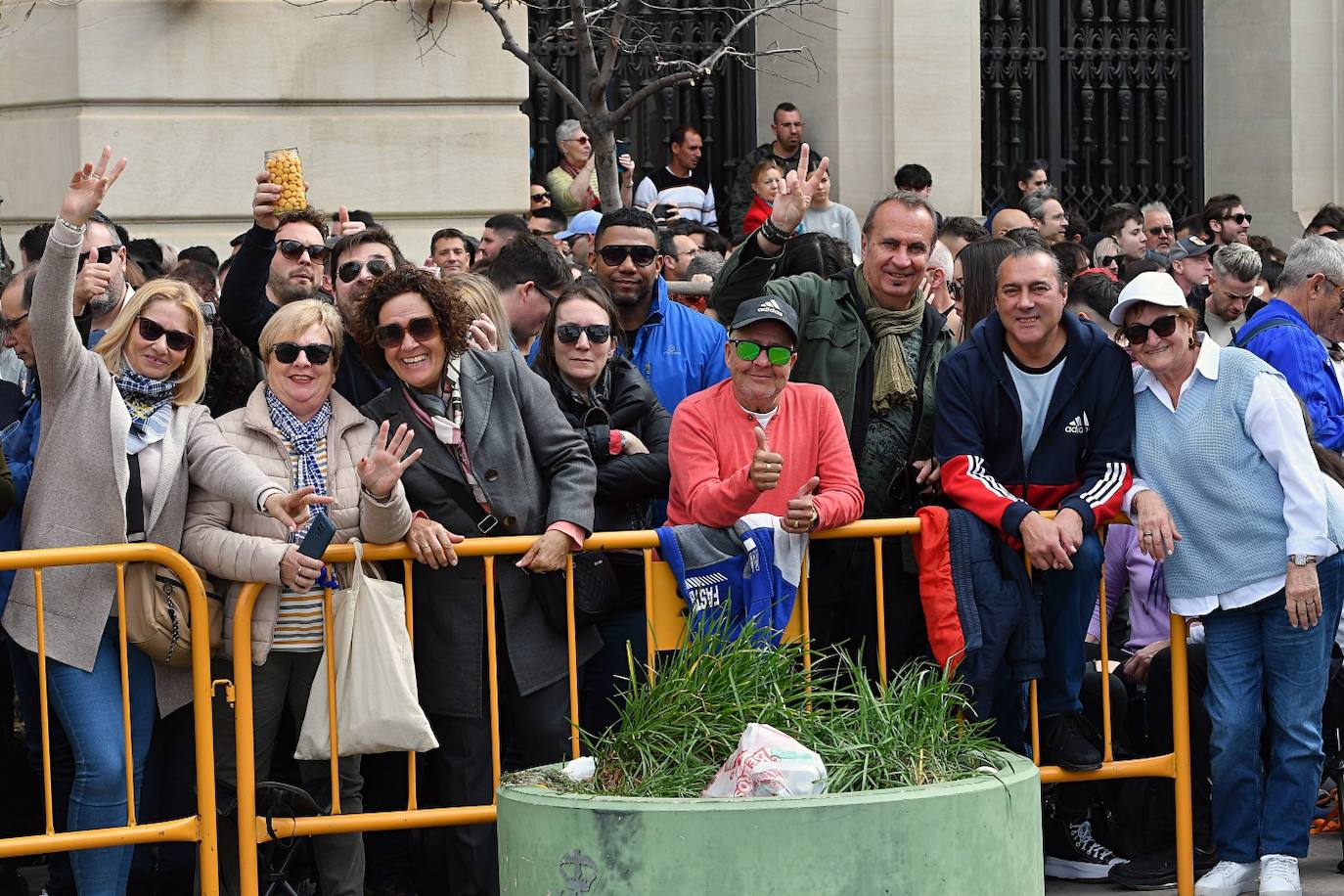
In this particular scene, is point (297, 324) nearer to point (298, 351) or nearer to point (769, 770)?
point (298, 351)

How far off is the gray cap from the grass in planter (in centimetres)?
168

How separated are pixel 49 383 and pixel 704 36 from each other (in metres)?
10.1

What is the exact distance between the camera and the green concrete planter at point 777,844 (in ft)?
15.5

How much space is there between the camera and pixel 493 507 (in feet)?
21.8

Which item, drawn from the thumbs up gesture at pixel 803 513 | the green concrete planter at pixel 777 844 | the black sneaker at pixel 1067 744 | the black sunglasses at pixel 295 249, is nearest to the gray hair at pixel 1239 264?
the black sneaker at pixel 1067 744

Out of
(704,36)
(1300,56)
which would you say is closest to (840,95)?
(704,36)

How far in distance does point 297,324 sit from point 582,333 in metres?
1.05

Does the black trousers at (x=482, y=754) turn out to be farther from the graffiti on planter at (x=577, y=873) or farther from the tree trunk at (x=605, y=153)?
the tree trunk at (x=605, y=153)

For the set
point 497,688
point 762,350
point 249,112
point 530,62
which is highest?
point 530,62

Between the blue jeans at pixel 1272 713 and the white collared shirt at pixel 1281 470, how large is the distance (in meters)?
0.10

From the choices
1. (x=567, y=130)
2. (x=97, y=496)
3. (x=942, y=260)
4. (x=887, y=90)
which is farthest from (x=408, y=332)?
(x=887, y=90)

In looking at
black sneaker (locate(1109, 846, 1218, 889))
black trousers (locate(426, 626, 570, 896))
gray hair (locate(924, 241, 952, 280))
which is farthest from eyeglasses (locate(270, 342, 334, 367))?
gray hair (locate(924, 241, 952, 280))

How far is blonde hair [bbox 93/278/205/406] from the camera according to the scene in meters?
6.53

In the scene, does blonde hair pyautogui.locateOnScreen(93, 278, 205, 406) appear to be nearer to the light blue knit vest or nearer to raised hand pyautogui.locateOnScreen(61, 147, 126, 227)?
raised hand pyautogui.locateOnScreen(61, 147, 126, 227)
